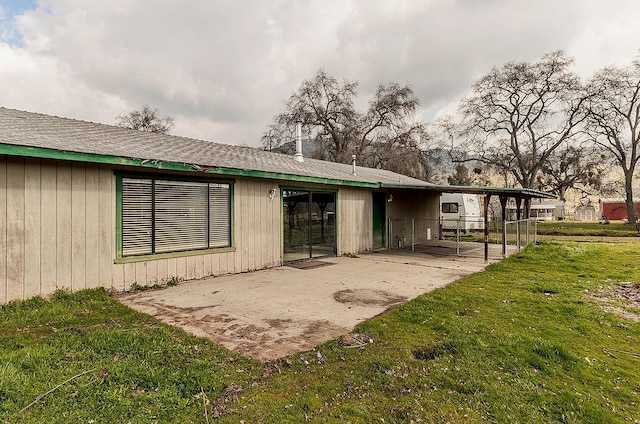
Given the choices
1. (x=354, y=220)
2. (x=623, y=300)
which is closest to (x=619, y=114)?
(x=354, y=220)

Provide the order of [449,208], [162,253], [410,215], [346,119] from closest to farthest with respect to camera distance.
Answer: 1. [162,253]
2. [410,215]
3. [449,208]
4. [346,119]

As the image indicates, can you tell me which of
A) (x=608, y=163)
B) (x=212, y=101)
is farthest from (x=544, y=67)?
(x=212, y=101)


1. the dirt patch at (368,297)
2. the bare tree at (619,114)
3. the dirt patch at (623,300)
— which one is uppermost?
the bare tree at (619,114)

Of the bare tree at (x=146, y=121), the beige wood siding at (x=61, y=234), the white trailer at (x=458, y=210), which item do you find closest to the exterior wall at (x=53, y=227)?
the beige wood siding at (x=61, y=234)

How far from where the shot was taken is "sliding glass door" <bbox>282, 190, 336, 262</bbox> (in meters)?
9.02

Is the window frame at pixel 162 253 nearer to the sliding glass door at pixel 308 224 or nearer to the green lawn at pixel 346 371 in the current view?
the green lawn at pixel 346 371

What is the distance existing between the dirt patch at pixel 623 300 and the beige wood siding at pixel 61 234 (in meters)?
7.14

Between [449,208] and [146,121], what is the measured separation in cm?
2664

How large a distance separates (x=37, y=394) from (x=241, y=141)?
1192 inches

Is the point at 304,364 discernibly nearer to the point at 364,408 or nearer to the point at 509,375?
the point at 364,408

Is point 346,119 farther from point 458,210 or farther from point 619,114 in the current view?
point 619,114

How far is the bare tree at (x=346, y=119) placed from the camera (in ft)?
99.7

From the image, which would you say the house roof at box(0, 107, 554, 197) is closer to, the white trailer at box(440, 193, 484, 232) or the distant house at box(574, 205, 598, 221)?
the white trailer at box(440, 193, 484, 232)

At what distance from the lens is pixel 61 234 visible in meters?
5.05
